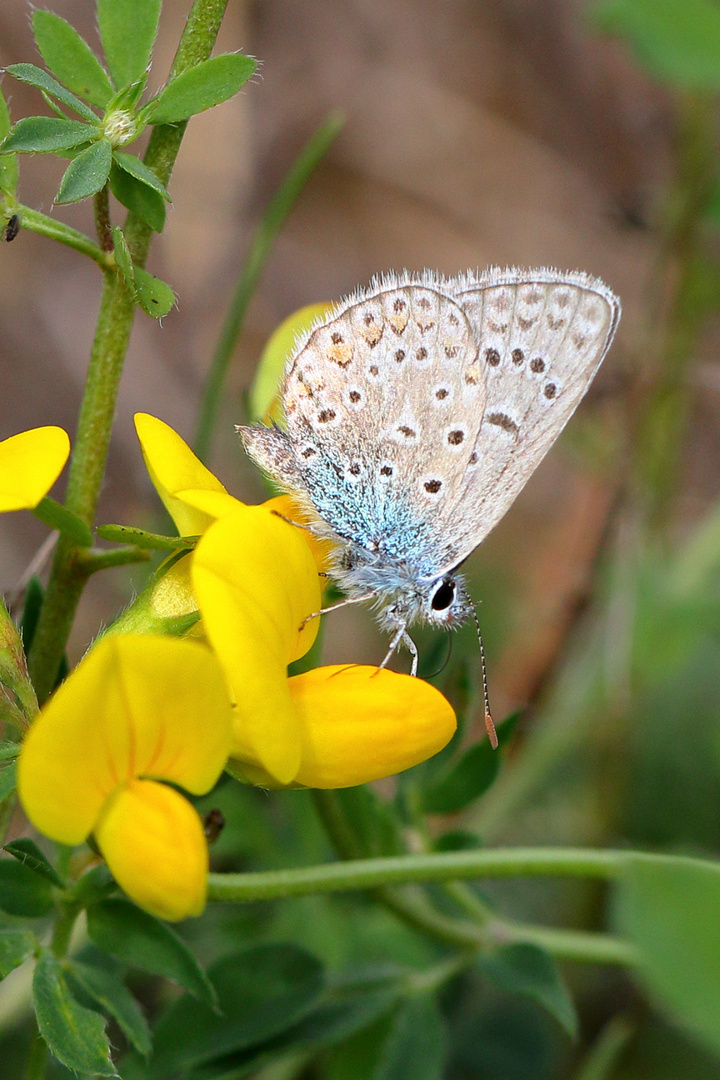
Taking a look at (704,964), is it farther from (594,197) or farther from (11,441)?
(594,197)

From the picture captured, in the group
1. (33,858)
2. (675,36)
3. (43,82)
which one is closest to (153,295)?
(43,82)

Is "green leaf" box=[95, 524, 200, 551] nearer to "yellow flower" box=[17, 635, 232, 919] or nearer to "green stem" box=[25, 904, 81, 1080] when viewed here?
"yellow flower" box=[17, 635, 232, 919]

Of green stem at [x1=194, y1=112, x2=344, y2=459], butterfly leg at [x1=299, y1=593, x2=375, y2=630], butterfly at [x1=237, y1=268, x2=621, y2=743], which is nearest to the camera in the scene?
butterfly leg at [x1=299, y1=593, x2=375, y2=630]

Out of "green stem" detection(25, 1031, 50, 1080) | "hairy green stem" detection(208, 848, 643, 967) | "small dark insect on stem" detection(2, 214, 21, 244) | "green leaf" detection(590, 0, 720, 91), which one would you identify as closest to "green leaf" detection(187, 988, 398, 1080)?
"green stem" detection(25, 1031, 50, 1080)

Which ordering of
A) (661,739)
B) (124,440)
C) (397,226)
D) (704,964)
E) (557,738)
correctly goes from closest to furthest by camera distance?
(704,964)
(557,738)
(661,739)
(124,440)
(397,226)

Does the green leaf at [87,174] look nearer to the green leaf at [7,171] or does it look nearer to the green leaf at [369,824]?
the green leaf at [7,171]

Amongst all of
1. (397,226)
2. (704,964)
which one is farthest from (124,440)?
(704,964)

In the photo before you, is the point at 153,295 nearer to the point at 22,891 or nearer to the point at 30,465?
the point at 30,465
